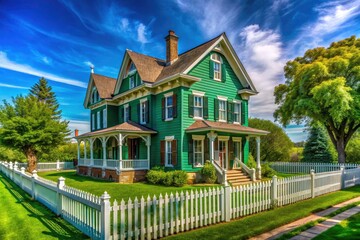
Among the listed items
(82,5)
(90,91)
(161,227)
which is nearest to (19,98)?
(90,91)

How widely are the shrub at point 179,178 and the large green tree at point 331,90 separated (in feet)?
43.1

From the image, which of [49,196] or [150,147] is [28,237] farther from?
[150,147]

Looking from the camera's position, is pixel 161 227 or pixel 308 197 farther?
pixel 308 197

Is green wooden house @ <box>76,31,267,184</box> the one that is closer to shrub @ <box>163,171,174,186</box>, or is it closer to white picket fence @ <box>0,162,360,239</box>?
shrub @ <box>163,171,174,186</box>

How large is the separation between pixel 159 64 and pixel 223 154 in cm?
938

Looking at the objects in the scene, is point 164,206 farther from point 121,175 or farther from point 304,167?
point 304,167

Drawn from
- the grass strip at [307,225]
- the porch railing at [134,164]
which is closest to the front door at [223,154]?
the porch railing at [134,164]

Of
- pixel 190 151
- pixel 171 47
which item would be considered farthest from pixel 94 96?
pixel 190 151

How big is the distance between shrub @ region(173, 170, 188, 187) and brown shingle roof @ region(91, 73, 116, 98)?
42.4 feet

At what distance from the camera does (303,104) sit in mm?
21375

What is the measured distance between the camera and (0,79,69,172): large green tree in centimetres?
2344

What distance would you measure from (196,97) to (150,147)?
5.21m

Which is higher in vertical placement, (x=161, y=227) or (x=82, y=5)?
(x=82, y=5)

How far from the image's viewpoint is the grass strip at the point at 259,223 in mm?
5918
